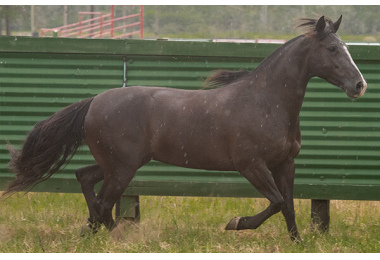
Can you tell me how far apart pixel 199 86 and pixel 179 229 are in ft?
5.12

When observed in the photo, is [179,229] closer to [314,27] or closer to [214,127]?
[214,127]

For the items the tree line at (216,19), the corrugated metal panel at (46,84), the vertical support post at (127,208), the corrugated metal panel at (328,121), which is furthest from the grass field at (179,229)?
the tree line at (216,19)

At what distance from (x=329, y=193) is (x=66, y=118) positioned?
295 centimetres

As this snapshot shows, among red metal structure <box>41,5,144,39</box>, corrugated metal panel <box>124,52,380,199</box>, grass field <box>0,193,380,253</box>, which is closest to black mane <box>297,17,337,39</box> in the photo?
corrugated metal panel <box>124,52,380,199</box>

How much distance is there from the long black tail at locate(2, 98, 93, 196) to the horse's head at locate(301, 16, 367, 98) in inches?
87.4

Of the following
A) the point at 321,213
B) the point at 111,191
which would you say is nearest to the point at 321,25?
→ the point at 321,213

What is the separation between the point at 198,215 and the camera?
7.07 metres

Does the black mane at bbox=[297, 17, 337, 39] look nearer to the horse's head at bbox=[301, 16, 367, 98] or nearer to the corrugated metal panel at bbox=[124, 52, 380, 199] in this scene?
the horse's head at bbox=[301, 16, 367, 98]

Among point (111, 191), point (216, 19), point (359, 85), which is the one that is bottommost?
point (111, 191)

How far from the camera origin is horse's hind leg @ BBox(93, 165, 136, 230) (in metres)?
5.92

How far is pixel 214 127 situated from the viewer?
5.77 meters

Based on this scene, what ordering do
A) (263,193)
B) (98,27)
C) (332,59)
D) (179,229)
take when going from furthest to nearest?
(98,27) → (179,229) → (263,193) → (332,59)

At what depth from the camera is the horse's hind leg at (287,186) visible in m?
5.95

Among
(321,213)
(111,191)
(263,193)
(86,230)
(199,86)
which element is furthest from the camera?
(321,213)
